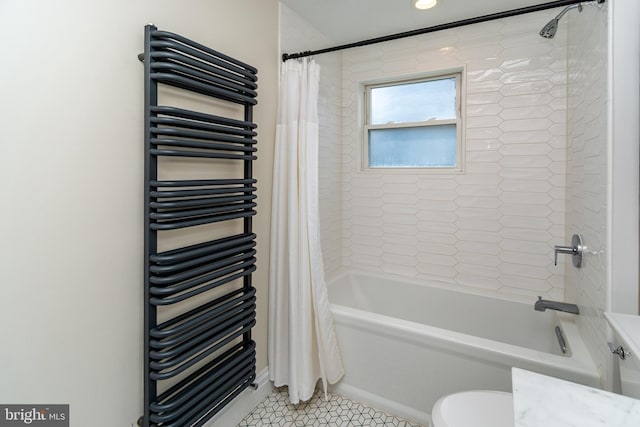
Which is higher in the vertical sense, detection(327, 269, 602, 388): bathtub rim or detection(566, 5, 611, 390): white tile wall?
detection(566, 5, 611, 390): white tile wall

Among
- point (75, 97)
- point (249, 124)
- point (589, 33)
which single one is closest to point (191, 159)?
point (249, 124)

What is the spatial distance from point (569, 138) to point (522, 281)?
0.93m

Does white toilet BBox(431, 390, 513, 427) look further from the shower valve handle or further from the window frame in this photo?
the window frame

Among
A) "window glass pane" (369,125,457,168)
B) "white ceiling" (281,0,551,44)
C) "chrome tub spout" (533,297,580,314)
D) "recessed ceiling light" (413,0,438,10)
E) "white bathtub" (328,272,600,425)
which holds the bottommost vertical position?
"white bathtub" (328,272,600,425)

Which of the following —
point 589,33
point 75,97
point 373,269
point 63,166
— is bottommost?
point 373,269

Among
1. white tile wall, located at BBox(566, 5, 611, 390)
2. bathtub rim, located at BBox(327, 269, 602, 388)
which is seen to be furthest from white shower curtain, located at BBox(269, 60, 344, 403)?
white tile wall, located at BBox(566, 5, 611, 390)

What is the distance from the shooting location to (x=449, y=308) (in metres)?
2.29

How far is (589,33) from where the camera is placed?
1.45 metres

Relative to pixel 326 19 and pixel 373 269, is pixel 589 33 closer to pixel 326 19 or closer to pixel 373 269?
pixel 326 19

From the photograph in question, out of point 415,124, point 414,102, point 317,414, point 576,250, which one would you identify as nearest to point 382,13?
point 414,102

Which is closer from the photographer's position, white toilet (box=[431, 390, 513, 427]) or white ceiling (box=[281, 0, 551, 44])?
white toilet (box=[431, 390, 513, 427])

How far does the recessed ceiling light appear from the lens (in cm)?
191

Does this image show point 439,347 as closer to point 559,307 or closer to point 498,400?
point 498,400

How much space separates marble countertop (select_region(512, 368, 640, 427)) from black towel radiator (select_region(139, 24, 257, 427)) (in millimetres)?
1074
